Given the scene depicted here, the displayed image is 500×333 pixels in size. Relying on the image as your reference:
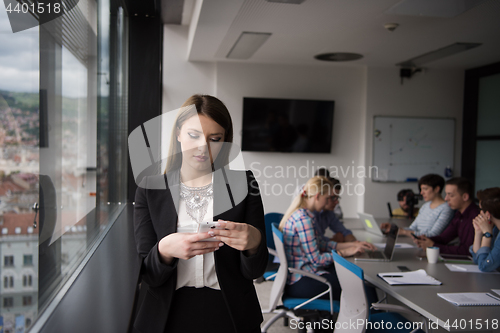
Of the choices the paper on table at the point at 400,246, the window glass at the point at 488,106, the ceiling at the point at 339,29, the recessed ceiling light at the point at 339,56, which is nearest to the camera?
the paper on table at the point at 400,246

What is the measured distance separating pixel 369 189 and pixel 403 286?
4.03 m

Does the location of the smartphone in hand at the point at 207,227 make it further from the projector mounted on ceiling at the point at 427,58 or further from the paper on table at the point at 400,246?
the projector mounted on ceiling at the point at 427,58

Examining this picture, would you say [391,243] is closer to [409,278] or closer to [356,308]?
[409,278]

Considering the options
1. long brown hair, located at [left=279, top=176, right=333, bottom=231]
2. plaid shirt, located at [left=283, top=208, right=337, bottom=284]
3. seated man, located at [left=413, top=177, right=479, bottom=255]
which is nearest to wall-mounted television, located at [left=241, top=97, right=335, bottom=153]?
seated man, located at [left=413, top=177, right=479, bottom=255]

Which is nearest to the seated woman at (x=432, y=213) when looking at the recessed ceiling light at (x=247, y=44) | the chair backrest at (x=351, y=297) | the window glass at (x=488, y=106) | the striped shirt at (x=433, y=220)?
the striped shirt at (x=433, y=220)

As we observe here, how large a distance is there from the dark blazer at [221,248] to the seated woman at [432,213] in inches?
113

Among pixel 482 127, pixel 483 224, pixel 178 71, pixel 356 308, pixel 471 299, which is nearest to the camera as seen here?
pixel 471 299

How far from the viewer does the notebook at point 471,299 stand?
1911 millimetres

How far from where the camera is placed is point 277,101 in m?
5.78

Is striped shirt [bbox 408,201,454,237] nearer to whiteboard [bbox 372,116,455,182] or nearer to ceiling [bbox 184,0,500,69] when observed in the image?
ceiling [bbox 184,0,500,69]

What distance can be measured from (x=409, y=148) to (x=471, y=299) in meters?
4.48

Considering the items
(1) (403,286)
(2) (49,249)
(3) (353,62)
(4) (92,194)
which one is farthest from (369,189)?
(2) (49,249)

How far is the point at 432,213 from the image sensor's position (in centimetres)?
377

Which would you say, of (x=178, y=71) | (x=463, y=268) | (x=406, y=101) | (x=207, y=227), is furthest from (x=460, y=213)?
(x=178, y=71)
